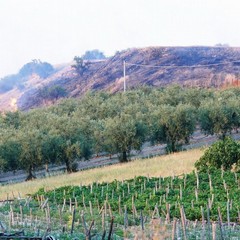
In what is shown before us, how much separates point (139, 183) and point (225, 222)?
1047 centimetres

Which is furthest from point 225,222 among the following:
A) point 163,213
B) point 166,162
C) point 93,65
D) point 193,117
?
point 93,65

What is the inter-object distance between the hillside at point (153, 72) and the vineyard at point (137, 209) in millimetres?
78791

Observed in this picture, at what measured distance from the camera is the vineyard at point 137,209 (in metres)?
18.2

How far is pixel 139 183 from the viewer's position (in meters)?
30.8

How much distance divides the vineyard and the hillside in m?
78.8

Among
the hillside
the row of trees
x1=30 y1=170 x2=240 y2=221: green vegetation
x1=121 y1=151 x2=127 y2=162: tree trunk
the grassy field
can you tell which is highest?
the hillside

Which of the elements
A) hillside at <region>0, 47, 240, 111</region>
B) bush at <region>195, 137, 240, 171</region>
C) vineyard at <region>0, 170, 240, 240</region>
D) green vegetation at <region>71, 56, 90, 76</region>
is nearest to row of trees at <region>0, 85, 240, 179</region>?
bush at <region>195, 137, 240, 171</region>

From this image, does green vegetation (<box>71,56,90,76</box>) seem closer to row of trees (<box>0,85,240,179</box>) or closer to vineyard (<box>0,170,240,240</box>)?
row of trees (<box>0,85,240,179</box>)

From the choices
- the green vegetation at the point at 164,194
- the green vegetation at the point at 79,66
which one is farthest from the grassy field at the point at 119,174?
the green vegetation at the point at 79,66

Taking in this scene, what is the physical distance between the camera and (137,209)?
77.6 ft

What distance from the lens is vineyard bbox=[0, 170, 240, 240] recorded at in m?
18.2

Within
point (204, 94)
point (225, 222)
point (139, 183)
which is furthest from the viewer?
point (204, 94)

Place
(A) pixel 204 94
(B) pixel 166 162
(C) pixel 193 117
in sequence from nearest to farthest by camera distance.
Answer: (B) pixel 166 162 → (C) pixel 193 117 → (A) pixel 204 94

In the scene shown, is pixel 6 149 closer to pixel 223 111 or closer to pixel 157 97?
pixel 223 111
